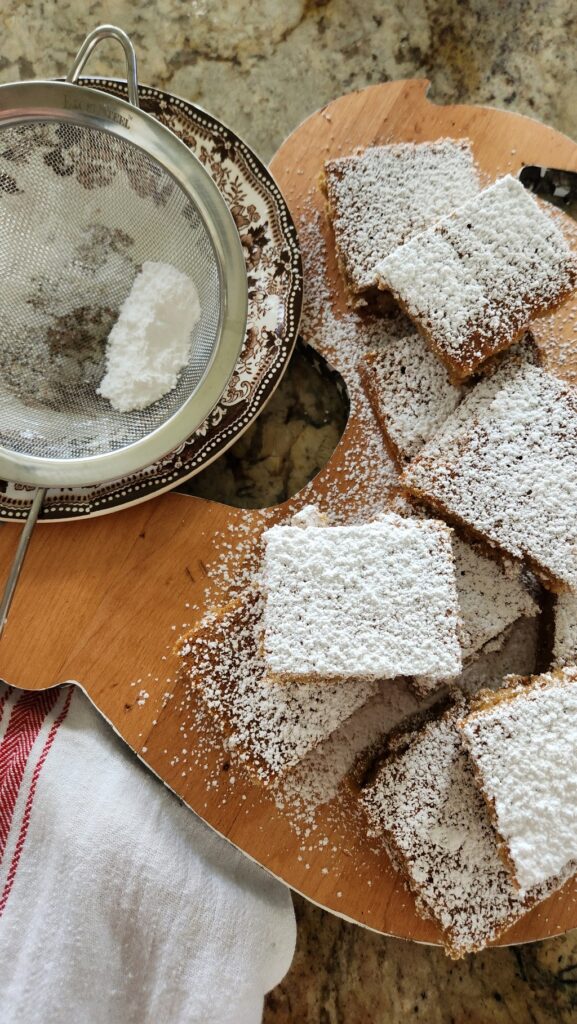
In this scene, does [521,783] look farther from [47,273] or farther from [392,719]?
[47,273]

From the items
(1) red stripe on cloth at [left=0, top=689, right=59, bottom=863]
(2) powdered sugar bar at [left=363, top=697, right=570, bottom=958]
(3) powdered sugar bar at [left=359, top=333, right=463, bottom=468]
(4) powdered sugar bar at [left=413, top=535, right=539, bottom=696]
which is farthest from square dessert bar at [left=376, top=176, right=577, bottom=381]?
(1) red stripe on cloth at [left=0, top=689, right=59, bottom=863]

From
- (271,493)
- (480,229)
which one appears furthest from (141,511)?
(480,229)

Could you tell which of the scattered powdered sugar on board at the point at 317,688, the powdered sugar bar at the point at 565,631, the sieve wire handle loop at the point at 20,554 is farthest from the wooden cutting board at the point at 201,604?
the powdered sugar bar at the point at 565,631

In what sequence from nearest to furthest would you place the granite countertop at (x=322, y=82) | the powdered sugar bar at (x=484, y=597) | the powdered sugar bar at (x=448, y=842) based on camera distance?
1. the powdered sugar bar at (x=448, y=842)
2. the powdered sugar bar at (x=484, y=597)
3. the granite countertop at (x=322, y=82)

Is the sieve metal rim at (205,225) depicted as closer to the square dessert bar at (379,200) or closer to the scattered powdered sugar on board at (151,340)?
the scattered powdered sugar on board at (151,340)

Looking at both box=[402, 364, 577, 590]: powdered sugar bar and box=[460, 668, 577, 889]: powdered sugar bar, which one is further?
box=[402, 364, 577, 590]: powdered sugar bar

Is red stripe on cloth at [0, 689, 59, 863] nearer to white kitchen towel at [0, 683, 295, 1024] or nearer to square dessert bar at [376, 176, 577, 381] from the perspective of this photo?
white kitchen towel at [0, 683, 295, 1024]
